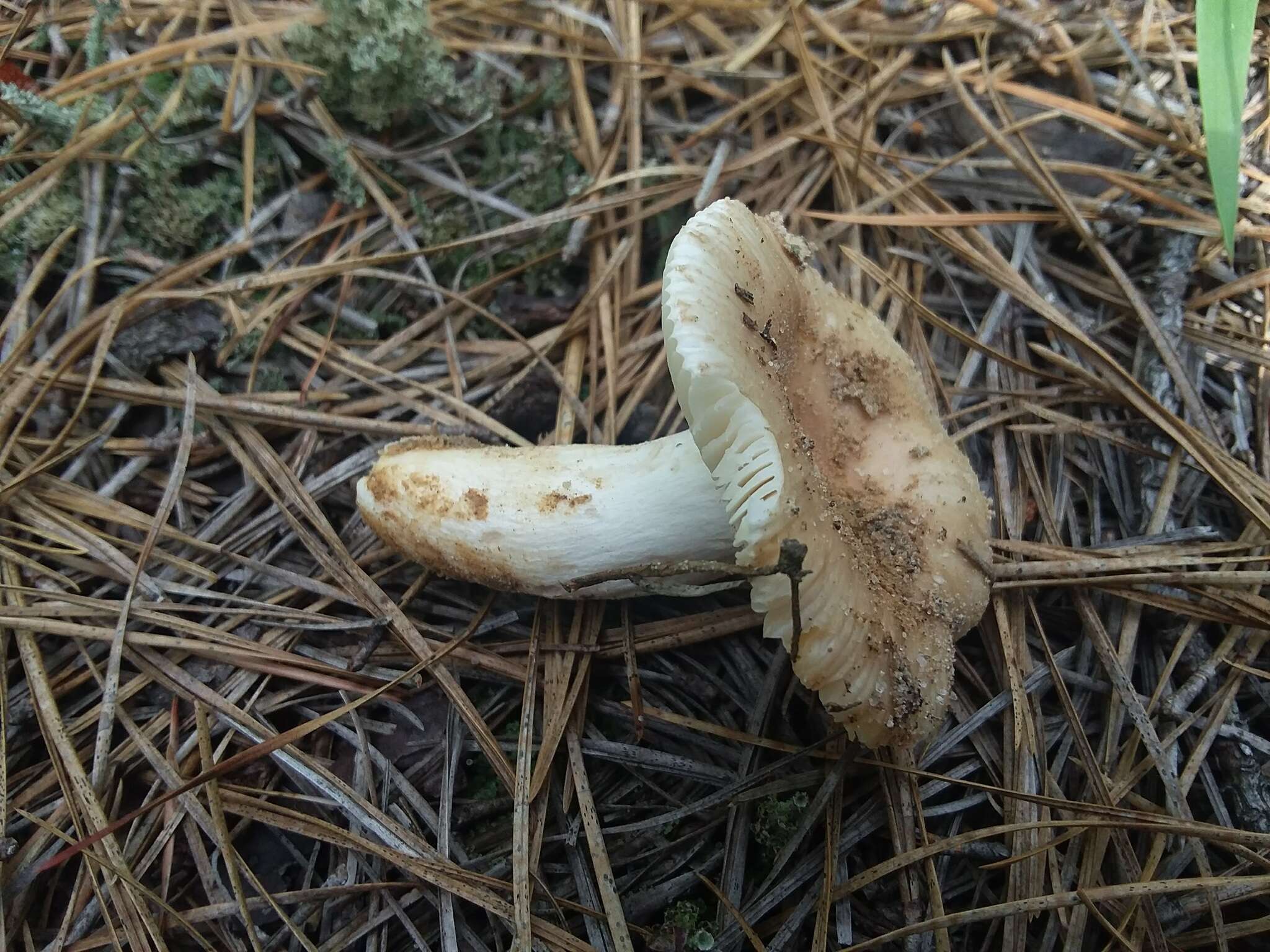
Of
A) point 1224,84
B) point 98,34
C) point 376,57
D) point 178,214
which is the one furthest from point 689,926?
point 98,34

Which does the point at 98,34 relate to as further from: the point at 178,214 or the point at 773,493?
the point at 773,493

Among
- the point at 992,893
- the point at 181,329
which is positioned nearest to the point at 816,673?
the point at 992,893

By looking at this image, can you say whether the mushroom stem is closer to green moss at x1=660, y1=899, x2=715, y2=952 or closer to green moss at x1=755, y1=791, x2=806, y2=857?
green moss at x1=755, y1=791, x2=806, y2=857

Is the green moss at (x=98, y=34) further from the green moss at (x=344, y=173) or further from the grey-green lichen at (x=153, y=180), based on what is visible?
the green moss at (x=344, y=173)

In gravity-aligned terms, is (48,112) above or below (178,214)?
above

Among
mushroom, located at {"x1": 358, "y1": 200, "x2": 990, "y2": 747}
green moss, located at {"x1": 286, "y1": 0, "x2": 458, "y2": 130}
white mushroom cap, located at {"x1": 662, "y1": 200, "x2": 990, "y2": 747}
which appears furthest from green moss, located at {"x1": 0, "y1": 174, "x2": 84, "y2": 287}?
white mushroom cap, located at {"x1": 662, "y1": 200, "x2": 990, "y2": 747}

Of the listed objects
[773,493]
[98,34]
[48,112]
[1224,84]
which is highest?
[98,34]

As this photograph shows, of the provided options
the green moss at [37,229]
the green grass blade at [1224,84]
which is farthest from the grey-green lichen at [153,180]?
the green grass blade at [1224,84]

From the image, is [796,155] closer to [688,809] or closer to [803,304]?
[803,304]

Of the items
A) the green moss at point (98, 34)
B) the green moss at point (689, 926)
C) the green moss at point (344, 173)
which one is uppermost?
the green moss at point (98, 34)
